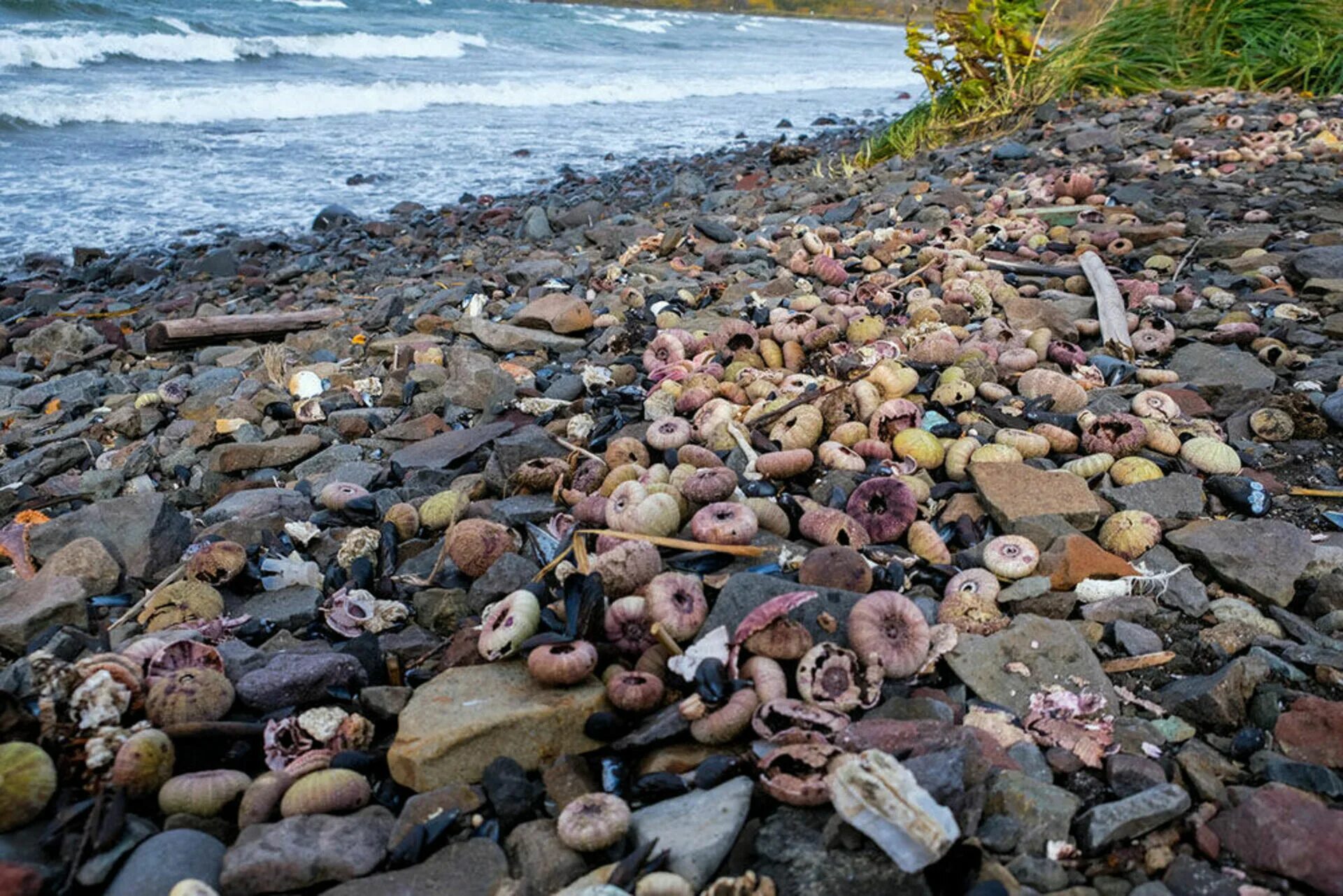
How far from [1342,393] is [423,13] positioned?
31003mm

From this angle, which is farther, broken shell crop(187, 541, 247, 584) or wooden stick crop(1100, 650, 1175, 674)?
broken shell crop(187, 541, 247, 584)

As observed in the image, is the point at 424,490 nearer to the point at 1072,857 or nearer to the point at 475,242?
the point at 1072,857

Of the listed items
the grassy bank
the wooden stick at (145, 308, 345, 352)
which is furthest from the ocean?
the grassy bank

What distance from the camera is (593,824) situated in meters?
1.59

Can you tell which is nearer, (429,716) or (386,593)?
(429,716)

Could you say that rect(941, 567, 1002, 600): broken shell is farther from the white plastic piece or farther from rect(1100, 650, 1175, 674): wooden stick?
the white plastic piece

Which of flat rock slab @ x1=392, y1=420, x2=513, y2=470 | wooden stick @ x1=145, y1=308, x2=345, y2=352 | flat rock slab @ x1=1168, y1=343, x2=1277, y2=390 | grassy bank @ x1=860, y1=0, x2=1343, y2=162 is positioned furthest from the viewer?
grassy bank @ x1=860, y1=0, x2=1343, y2=162

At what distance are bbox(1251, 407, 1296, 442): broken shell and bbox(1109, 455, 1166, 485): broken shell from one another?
0.48 m

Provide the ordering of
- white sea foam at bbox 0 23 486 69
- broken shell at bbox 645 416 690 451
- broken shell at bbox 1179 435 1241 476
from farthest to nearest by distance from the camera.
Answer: white sea foam at bbox 0 23 486 69 < broken shell at bbox 645 416 690 451 < broken shell at bbox 1179 435 1241 476

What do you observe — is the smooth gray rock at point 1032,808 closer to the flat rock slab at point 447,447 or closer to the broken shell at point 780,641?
the broken shell at point 780,641

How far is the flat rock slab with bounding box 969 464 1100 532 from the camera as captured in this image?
242 cm

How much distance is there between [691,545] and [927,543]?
647 mm

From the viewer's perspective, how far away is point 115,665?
1922 mm

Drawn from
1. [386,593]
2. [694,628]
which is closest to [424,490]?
[386,593]
